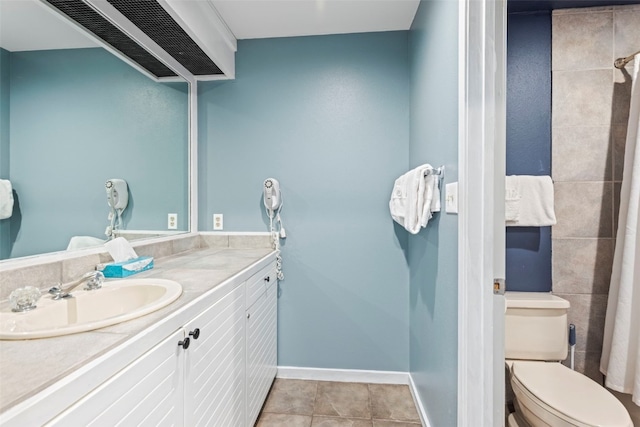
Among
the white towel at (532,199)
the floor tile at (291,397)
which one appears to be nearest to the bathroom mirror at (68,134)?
the floor tile at (291,397)

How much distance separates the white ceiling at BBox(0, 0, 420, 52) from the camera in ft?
4.04

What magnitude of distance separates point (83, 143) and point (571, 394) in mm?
2567

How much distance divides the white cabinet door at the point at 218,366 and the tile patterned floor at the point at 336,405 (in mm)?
418

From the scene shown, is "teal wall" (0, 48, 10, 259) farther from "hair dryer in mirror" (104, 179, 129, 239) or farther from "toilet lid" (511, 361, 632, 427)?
"toilet lid" (511, 361, 632, 427)

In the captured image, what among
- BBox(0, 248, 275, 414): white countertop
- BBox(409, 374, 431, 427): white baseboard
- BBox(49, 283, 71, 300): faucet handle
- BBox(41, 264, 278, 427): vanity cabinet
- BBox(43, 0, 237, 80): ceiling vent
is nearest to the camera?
BBox(0, 248, 275, 414): white countertop

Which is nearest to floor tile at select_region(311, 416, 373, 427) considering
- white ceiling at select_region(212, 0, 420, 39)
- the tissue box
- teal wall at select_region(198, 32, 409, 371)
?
teal wall at select_region(198, 32, 409, 371)

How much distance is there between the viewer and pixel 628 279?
148cm

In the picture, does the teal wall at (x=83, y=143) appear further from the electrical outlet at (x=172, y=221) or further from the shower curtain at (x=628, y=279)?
the shower curtain at (x=628, y=279)

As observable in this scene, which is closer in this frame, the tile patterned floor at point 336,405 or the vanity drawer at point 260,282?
the vanity drawer at point 260,282

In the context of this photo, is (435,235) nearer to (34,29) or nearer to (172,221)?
(172,221)

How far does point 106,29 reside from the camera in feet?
4.78

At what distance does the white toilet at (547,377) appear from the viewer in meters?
1.19

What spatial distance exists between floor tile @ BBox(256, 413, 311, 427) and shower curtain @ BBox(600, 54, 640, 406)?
164 cm

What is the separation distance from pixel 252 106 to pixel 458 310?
1869 millimetres
